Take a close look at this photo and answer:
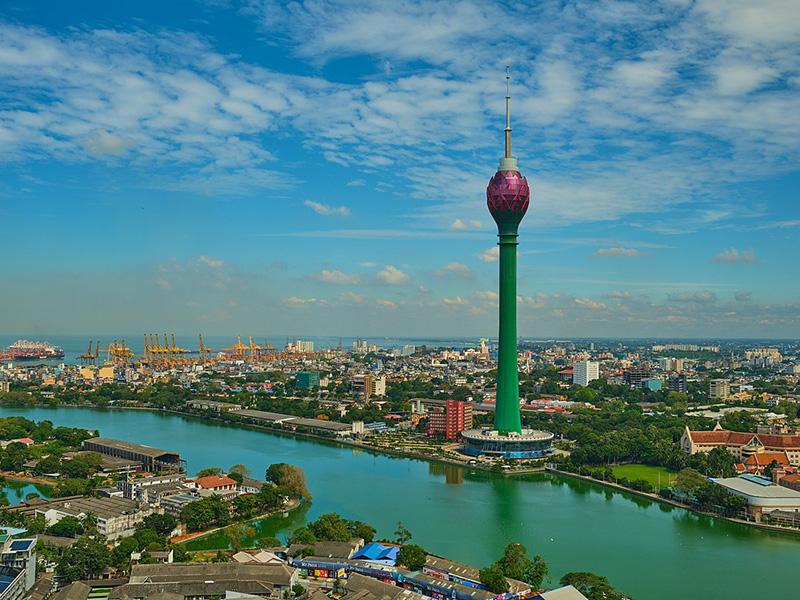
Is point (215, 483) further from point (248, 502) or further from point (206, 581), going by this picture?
point (206, 581)

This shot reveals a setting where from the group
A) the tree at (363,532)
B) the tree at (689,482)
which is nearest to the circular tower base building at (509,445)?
the tree at (689,482)

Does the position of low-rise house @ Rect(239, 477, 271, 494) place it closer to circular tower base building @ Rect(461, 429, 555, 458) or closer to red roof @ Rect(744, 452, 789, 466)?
circular tower base building @ Rect(461, 429, 555, 458)

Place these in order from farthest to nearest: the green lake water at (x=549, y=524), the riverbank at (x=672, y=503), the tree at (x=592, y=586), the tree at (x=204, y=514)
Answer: the riverbank at (x=672, y=503)
the tree at (x=204, y=514)
the green lake water at (x=549, y=524)
the tree at (x=592, y=586)

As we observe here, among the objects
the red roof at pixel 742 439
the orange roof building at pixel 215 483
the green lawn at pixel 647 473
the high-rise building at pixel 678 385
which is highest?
the high-rise building at pixel 678 385

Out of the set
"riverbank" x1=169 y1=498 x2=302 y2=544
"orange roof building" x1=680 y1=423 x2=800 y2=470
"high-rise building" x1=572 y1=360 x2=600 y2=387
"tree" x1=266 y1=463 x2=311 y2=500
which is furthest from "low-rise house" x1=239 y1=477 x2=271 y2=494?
"high-rise building" x1=572 y1=360 x2=600 y2=387

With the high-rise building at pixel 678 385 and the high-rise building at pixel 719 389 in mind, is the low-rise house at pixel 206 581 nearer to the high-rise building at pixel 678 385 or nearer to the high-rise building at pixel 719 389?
the high-rise building at pixel 719 389

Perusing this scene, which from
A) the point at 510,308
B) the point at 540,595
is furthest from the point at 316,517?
the point at 510,308
